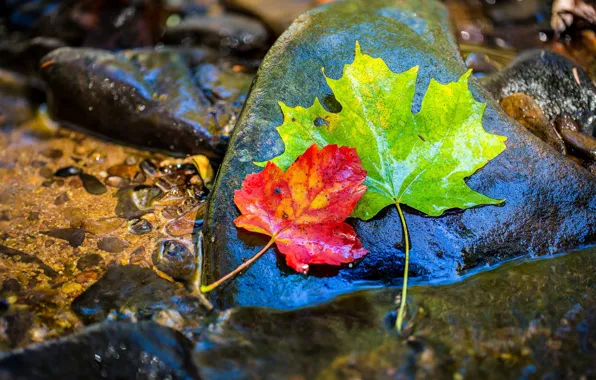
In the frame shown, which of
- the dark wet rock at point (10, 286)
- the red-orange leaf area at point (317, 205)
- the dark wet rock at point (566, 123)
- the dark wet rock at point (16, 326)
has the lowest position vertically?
the dark wet rock at point (10, 286)

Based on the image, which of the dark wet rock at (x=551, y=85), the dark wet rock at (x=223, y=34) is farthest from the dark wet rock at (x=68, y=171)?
the dark wet rock at (x=551, y=85)

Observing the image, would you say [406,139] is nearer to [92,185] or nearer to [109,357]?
[109,357]

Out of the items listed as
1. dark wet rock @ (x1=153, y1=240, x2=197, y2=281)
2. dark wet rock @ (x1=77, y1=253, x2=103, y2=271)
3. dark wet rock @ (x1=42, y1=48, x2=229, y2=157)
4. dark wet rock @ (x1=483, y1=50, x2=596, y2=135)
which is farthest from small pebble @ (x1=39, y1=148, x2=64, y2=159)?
dark wet rock @ (x1=483, y1=50, x2=596, y2=135)

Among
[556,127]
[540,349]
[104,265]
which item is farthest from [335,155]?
[556,127]

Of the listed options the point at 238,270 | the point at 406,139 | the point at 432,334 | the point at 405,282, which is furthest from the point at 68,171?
the point at 432,334

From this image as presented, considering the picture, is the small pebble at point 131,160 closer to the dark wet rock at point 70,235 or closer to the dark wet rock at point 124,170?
the dark wet rock at point 124,170

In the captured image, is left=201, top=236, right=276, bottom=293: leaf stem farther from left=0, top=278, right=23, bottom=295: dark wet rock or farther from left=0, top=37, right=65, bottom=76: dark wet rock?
left=0, top=37, right=65, bottom=76: dark wet rock

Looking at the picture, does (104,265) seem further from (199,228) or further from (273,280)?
(273,280)
